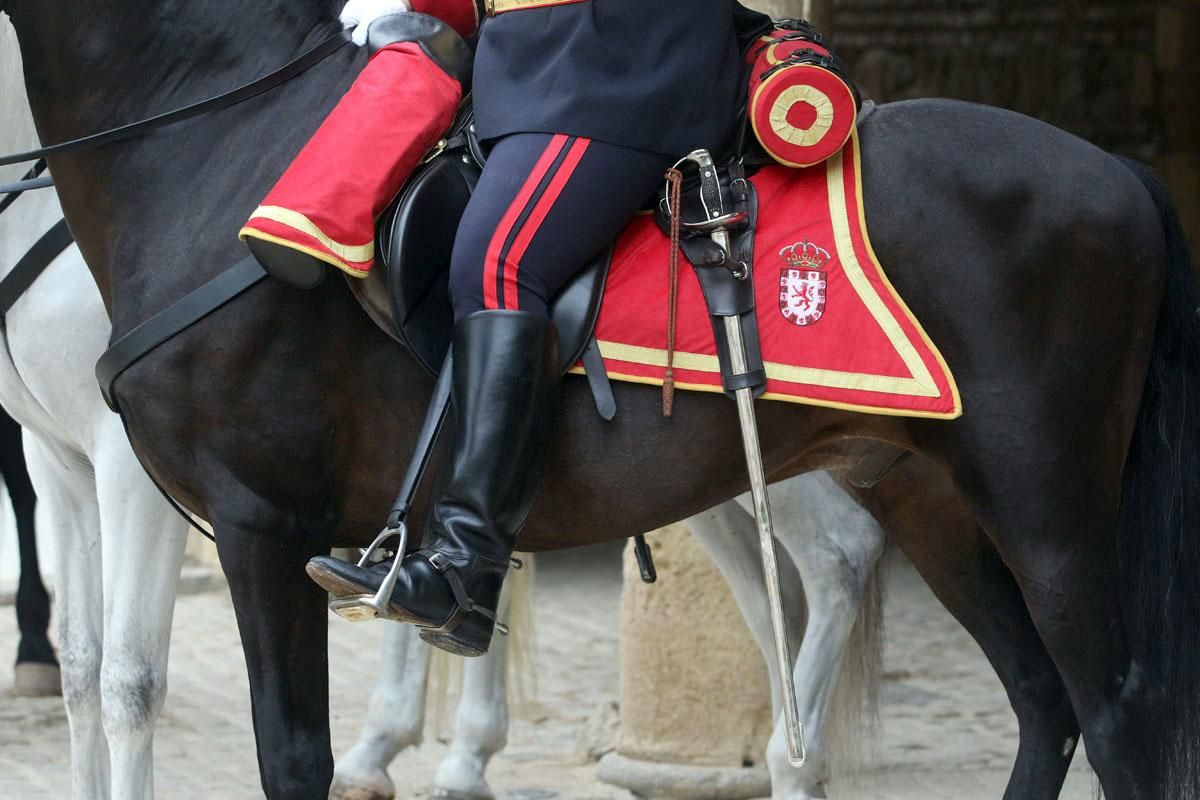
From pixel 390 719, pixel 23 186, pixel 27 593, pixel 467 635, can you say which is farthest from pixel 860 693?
pixel 27 593

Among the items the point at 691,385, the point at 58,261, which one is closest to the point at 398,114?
the point at 691,385

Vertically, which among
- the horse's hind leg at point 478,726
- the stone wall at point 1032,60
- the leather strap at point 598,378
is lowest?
the horse's hind leg at point 478,726

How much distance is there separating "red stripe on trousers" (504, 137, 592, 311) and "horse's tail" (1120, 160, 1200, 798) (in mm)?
1055

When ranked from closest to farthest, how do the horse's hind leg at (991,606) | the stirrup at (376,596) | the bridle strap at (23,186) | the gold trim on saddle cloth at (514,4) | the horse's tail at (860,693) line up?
the stirrup at (376,596) < the gold trim on saddle cloth at (514,4) < the horse's hind leg at (991,606) < the bridle strap at (23,186) < the horse's tail at (860,693)

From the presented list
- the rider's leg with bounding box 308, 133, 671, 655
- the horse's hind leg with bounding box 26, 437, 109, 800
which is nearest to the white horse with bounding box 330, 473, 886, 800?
the horse's hind leg with bounding box 26, 437, 109, 800

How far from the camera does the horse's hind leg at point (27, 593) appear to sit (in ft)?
20.3

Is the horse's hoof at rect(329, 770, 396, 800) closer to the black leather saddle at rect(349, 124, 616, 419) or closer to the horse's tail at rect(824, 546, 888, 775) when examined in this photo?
the horse's tail at rect(824, 546, 888, 775)

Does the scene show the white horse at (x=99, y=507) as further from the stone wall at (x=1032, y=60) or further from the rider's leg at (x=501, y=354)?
the stone wall at (x=1032, y=60)

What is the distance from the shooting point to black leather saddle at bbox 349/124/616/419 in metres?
2.97

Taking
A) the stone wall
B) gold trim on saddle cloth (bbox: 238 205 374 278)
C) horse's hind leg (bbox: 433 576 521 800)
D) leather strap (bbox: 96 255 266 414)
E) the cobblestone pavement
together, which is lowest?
the cobblestone pavement

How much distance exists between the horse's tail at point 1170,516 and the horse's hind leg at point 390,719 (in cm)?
242

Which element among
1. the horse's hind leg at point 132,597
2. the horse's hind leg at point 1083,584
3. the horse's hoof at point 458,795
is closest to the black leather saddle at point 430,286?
the horse's hind leg at point 1083,584

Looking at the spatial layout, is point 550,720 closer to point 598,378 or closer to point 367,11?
point 598,378

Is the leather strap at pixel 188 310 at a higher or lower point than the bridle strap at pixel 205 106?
lower
